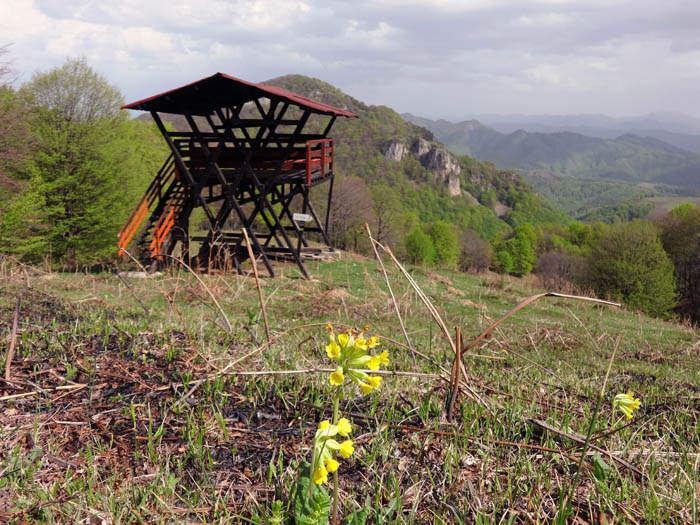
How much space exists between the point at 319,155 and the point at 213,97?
4.09 meters

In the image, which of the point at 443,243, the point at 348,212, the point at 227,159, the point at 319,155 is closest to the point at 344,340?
the point at 319,155

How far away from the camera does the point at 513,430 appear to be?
2117mm

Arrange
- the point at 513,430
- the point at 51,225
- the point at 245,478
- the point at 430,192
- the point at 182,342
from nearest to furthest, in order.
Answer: the point at 245,478 → the point at 513,430 → the point at 182,342 → the point at 51,225 → the point at 430,192

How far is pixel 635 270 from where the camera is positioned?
3844cm

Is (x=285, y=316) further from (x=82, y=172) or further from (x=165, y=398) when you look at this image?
Answer: (x=82, y=172)

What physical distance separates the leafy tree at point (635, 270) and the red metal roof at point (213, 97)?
3348 cm

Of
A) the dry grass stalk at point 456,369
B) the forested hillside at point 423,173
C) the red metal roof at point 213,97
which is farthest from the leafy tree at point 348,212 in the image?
the forested hillside at point 423,173

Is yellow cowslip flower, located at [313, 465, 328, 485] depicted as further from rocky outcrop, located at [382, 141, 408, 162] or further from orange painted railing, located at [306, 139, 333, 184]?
rocky outcrop, located at [382, 141, 408, 162]

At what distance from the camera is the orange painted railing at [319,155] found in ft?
49.1

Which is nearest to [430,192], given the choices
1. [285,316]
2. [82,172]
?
[82,172]

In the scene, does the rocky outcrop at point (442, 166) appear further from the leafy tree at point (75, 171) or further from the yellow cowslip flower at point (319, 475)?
the yellow cowslip flower at point (319, 475)

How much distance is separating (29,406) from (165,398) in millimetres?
658

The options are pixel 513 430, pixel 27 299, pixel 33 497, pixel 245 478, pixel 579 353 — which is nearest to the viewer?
pixel 33 497

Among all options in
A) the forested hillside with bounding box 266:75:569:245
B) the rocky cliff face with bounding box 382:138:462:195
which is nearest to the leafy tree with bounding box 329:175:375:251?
the forested hillside with bounding box 266:75:569:245
